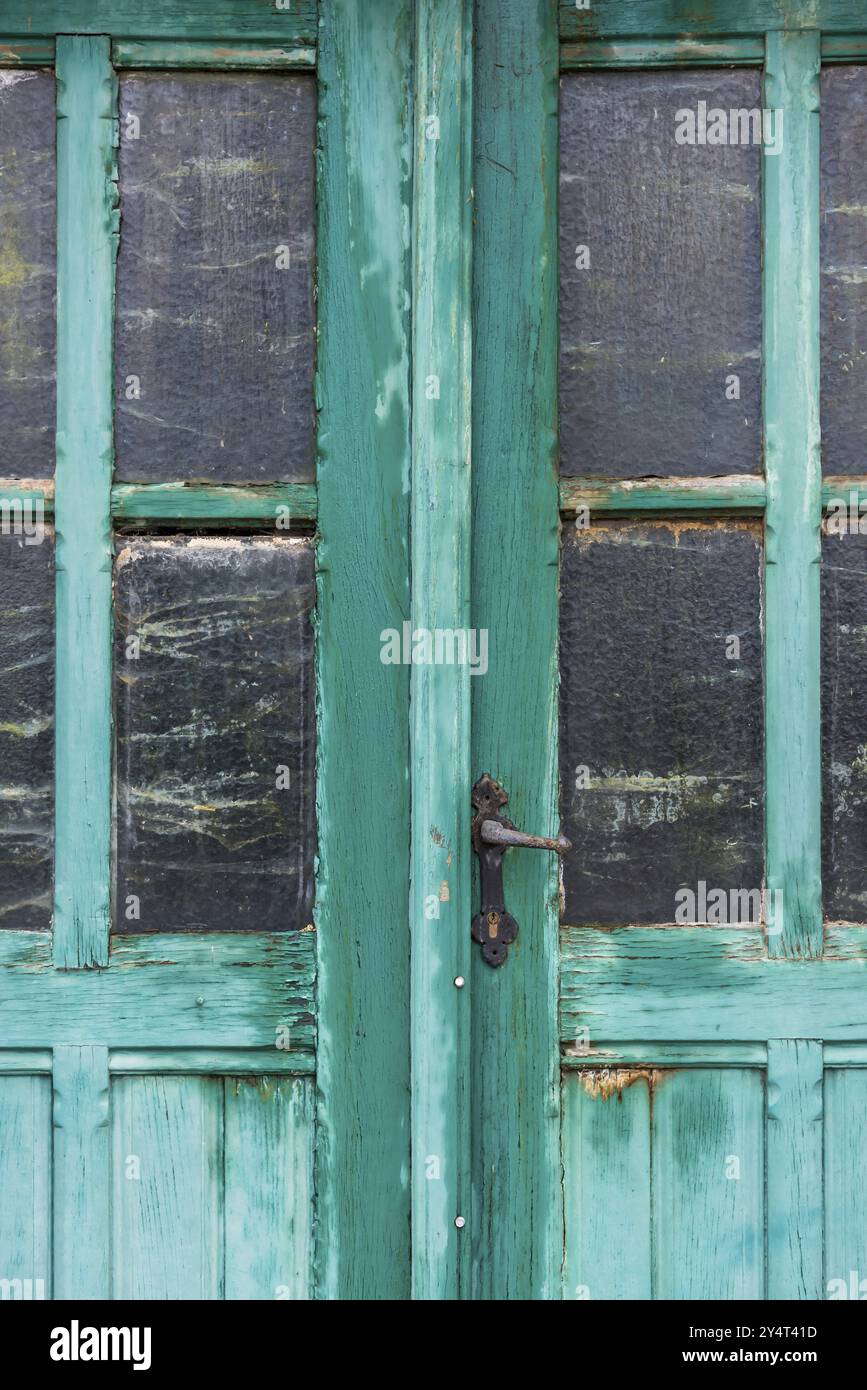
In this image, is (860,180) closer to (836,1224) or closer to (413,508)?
(413,508)

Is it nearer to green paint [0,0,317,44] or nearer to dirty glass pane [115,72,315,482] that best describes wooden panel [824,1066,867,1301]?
dirty glass pane [115,72,315,482]

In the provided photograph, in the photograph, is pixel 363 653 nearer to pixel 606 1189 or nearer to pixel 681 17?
pixel 606 1189

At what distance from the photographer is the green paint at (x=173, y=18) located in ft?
5.06

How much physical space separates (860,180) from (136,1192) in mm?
1652

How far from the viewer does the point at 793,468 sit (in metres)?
1.55

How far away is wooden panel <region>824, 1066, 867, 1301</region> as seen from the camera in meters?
1.54

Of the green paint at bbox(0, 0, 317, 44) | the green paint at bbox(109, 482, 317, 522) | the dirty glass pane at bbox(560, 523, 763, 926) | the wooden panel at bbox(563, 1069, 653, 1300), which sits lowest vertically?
the wooden panel at bbox(563, 1069, 653, 1300)

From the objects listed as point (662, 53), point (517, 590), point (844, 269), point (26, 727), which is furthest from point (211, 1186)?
point (662, 53)

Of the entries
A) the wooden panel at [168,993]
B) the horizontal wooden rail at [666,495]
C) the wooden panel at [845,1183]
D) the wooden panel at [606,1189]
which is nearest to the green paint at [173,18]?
the horizontal wooden rail at [666,495]

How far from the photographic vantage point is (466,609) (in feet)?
4.97

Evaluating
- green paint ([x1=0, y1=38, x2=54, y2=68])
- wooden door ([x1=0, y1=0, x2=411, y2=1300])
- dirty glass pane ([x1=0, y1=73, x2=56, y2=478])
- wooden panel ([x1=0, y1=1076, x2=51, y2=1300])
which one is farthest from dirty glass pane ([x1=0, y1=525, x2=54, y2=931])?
green paint ([x1=0, y1=38, x2=54, y2=68])

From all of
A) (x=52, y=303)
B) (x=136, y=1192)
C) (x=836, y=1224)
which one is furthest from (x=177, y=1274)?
(x=52, y=303)

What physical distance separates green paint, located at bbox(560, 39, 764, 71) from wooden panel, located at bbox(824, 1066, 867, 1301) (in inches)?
53.1

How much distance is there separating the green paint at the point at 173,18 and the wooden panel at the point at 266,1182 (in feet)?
4.54
